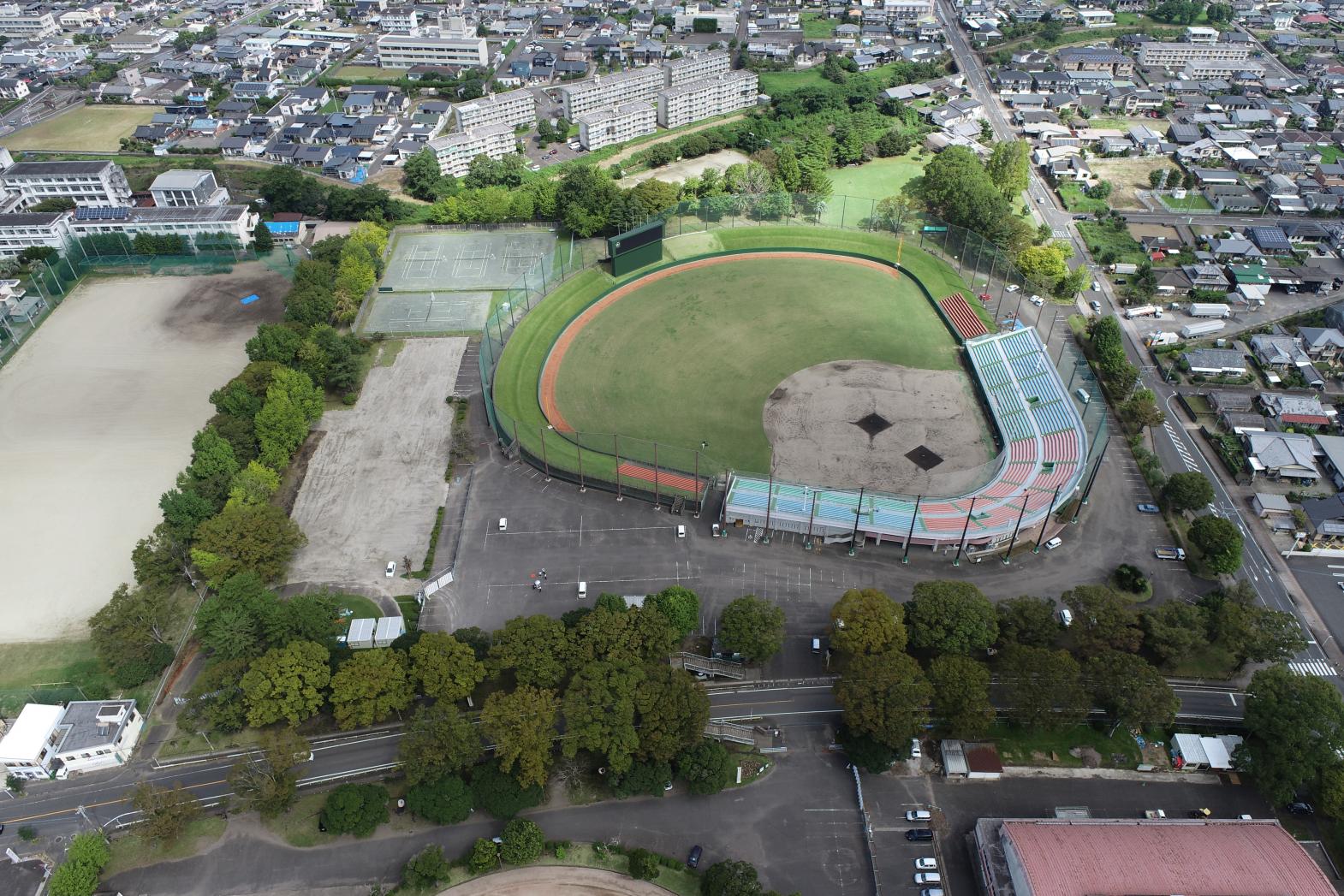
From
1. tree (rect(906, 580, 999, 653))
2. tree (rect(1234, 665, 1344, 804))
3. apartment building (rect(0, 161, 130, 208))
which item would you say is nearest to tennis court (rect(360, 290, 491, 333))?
apartment building (rect(0, 161, 130, 208))

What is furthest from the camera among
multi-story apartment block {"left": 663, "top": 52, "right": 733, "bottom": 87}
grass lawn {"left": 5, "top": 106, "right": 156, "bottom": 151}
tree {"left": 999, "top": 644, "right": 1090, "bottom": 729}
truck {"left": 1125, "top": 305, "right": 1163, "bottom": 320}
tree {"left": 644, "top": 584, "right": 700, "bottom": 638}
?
multi-story apartment block {"left": 663, "top": 52, "right": 733, "bottom": 87}

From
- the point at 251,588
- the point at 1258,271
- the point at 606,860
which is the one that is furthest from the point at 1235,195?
the point at 251,588

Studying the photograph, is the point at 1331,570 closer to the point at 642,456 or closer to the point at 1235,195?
the point at 642,456

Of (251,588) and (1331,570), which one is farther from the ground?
(251,588)

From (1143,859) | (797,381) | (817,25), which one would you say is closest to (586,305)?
(797,381)

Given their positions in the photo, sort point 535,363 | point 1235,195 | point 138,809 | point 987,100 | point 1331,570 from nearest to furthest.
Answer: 1. point 138,809
2. point 1331,570
3. point 535,363
4. point 1235,195
5. point 987,100

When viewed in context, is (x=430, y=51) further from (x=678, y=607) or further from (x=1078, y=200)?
(x=678, y=607)

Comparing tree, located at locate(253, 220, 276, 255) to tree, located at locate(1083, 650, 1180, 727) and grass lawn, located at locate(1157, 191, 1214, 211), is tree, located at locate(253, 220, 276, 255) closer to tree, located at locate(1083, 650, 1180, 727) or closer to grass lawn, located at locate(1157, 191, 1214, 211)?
tree, located at locate(1083, 650, 1180, 727)
